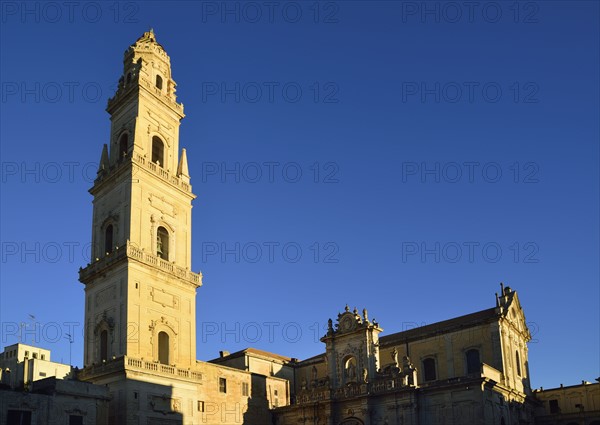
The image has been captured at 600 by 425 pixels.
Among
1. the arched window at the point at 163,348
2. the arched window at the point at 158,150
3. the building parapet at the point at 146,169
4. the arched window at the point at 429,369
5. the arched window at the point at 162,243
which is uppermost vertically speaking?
the arched window at the point at 158,150

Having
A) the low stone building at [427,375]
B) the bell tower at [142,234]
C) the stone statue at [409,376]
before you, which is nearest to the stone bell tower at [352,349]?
the low stone building at [427,375]

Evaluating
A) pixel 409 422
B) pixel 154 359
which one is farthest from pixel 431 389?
pixel 154 359

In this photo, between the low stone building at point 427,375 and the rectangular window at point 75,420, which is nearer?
the rectangular window at point 75,420

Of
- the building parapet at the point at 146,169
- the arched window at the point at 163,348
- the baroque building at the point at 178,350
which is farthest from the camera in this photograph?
the building parapet at the point at 146,169

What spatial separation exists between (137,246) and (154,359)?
761cm

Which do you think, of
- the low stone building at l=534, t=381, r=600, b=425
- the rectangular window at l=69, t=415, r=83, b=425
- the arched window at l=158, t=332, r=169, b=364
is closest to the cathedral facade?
the arched window at l=158, t=332, r=169, b=364

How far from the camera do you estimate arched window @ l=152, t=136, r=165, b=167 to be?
51938mm

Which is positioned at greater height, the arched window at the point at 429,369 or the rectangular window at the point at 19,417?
the arched window at the point at 429,369

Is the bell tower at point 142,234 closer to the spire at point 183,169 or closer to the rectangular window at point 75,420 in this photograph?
the spire at point 183,169

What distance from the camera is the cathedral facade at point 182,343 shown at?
144 ft

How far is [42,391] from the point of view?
123ft

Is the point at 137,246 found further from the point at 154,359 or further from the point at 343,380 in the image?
the point at 343,380

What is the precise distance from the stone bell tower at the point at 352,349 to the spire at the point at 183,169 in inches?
654

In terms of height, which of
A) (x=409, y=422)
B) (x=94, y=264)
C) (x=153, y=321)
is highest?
(x=94, y=264)
